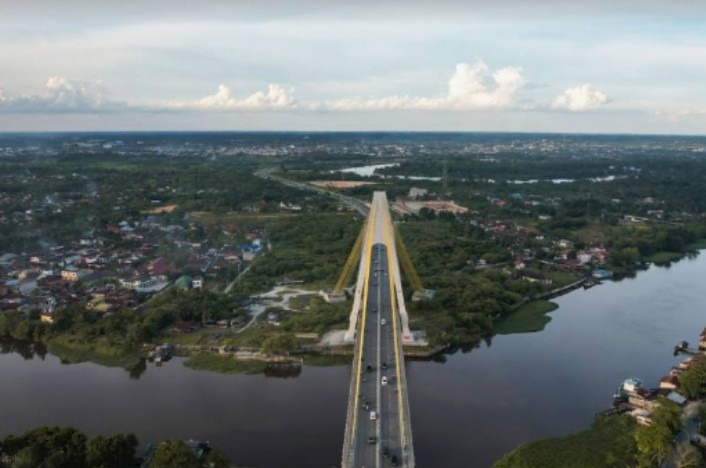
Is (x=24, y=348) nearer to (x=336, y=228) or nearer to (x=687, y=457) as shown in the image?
(x=687, y=457)

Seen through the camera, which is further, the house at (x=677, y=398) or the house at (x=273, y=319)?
the house at (x=273, y=319)

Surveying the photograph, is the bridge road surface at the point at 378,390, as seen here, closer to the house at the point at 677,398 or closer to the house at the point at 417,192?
the house at the point at 677,398

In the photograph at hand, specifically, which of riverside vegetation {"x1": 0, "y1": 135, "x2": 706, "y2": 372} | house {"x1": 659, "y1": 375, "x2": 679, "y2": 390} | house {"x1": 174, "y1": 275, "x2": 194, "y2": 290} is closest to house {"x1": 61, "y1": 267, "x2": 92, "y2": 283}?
riverside vegetation {"x1": 0, "y1": 135, "x2": 706, "y2": 372}

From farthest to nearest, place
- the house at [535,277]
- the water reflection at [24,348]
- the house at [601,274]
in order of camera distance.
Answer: the house at [601,274], the house at [535,277], the water reflection at [24,348]

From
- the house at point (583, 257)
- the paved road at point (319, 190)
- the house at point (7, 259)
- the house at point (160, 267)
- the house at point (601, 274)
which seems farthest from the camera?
the paved road at point (319, 190)

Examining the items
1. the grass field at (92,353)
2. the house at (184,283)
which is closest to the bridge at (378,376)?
the house at (184,283)

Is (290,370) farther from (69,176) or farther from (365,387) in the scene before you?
(69,176)

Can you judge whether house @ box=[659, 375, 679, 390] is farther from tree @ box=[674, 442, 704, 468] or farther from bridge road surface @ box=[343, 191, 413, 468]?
bridge road surface @ box=[343, 191, 413, 468]
